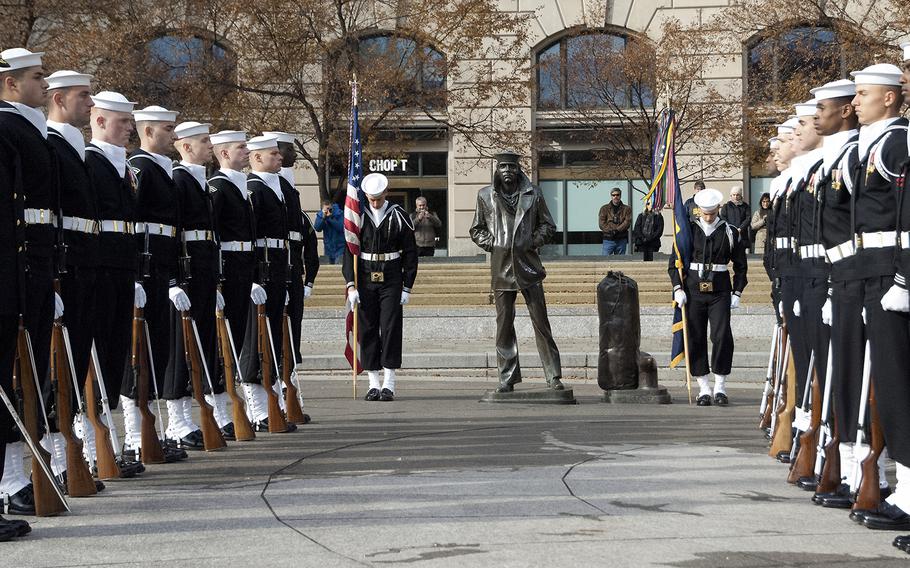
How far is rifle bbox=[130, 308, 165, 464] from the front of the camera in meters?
9.90

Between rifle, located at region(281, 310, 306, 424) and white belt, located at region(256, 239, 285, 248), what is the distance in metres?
0.66

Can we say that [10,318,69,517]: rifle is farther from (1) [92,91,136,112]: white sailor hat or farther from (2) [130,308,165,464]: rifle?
(1) [92,91,136,112]: white sailor hat

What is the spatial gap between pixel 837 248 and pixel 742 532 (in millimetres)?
1758

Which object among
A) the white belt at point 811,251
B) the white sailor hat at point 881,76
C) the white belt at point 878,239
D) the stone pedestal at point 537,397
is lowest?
the stone pedestal at point 537,397

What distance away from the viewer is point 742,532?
23.3ft

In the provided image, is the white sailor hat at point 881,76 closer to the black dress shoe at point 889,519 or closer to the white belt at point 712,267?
the black dress shoe at point 889,519

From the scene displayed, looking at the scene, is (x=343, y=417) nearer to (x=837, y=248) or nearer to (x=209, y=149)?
(x=209, y=149)

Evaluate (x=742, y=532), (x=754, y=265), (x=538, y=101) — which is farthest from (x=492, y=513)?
(x=538, y=101)

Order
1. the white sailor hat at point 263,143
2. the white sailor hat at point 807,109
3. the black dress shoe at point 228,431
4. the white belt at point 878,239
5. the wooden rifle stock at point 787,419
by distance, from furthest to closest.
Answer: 1. the white sailor hat at point 263,143
2. the black dress shoe at point 228,431
3. the wooden rifle stock at point 787,419
4. the white sailor hat at point 807,109
5. the white belt at point 878,239

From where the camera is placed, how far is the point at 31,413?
757 centimetres

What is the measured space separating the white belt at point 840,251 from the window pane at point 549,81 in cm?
3077

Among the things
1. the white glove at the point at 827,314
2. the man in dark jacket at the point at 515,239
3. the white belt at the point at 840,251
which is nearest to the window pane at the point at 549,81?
the man in dark jacket at the point at 515,239

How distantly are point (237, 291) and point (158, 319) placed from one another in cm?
148

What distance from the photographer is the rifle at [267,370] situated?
12023 millimetres
